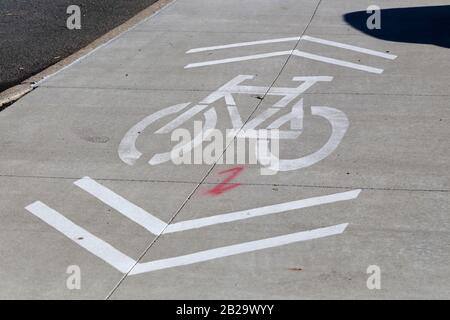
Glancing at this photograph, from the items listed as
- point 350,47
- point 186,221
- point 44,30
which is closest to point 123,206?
point 186,221

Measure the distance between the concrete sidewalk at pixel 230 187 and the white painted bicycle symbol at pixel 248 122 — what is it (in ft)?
0.17

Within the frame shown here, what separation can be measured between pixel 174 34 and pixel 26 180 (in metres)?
5.59

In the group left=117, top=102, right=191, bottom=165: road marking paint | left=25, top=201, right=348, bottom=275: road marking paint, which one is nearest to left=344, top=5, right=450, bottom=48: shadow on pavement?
left=117, top=102, right=191, bottom=165: road marking paint

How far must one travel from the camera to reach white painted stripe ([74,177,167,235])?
22.8 feet

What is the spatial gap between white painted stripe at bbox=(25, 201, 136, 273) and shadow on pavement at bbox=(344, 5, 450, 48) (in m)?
6.74

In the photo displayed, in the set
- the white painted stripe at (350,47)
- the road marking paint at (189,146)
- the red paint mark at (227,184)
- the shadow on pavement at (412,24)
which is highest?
the shadow on pavement at (412,24)

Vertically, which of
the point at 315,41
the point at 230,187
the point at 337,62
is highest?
the point at 315,41

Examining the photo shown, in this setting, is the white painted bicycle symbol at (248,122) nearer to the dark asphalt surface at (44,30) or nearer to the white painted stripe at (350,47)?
the white painted stripe at (350,47)

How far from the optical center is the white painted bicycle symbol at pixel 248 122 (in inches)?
327

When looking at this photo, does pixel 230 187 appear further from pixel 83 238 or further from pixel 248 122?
pixel 248 122

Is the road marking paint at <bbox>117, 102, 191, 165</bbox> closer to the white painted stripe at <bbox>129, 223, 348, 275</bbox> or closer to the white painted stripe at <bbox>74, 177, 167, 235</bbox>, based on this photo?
the white painted stripe at <bbox>74, 177, 167, 235</bbox>

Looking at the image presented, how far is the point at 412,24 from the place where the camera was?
44.0ft

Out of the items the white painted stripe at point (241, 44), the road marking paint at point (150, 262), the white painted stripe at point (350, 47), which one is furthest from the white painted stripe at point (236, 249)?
the white painted stripe at point (241, 44)

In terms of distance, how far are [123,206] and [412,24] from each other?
7.48 m
